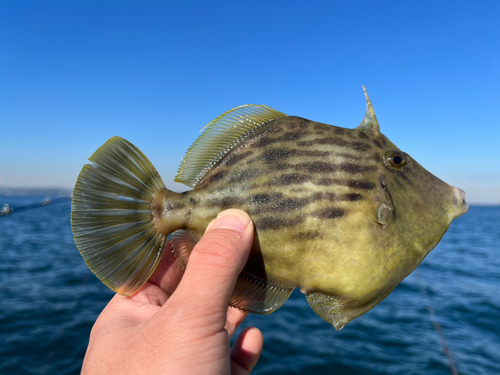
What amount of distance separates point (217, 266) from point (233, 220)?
328 millimetres

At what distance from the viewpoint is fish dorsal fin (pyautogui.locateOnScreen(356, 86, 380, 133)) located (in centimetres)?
254

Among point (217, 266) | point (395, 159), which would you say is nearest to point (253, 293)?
point (217, 266)

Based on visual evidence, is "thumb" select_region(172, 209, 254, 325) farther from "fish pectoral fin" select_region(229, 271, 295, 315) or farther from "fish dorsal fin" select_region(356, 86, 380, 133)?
"fish dorsal fin" select_region(356, 86, 380, 133)

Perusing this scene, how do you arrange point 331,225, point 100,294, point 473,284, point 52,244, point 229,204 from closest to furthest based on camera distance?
point 331,225, point 229,204, point 100,294, point 473,284, point 52,244

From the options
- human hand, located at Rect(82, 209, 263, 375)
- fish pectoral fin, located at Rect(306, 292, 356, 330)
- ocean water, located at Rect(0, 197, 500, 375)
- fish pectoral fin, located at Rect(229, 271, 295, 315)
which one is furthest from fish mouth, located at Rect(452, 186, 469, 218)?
ocean water, located at Rect(0, 197, 500, 375)

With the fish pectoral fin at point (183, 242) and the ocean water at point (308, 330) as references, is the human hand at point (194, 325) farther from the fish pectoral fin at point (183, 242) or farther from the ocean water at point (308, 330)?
the ocean water at point (308, 330)

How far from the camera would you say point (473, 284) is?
16.8 metres

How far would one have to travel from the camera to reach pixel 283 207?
7.24 ft

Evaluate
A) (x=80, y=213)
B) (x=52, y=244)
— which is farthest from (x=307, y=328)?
(x=52, y=244)

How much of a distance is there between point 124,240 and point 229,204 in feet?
2.83

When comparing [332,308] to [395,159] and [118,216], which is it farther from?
[118,216]

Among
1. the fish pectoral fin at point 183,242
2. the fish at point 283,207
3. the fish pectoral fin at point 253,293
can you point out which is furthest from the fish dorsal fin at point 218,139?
the fish pectoral fin at point 253,293

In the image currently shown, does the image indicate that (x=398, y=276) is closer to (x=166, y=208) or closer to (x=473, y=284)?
(x=166, y=208)

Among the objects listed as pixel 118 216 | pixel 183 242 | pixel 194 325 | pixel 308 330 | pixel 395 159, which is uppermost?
pixel 395 159
